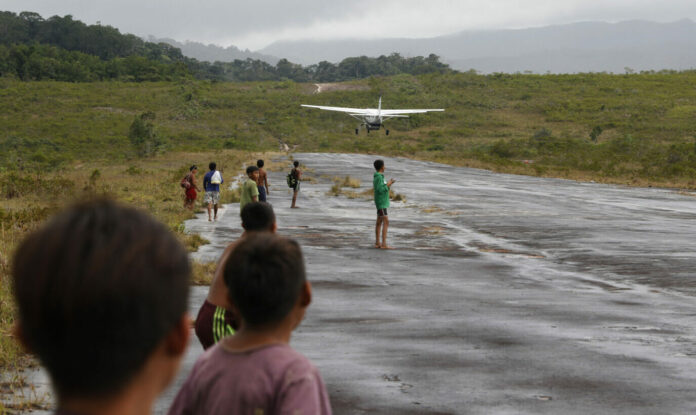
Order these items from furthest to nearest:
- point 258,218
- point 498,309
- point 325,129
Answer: point 325,129 → point 498,309 → point 258,218

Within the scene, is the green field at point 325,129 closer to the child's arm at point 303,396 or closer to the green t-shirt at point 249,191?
the green t-shirt at point 249,191

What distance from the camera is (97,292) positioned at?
160 centimetres

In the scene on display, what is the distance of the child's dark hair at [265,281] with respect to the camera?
282cm

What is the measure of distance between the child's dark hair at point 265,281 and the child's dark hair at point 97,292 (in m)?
1.04

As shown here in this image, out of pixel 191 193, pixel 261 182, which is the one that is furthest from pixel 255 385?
pixel 191 193

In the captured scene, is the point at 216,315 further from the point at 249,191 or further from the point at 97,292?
the point at 249,191

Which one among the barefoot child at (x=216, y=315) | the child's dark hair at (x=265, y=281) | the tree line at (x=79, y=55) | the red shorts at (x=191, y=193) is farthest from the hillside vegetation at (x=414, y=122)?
the child's dark hair at (x=265, y=281)

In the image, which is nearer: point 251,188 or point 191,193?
point 251,188

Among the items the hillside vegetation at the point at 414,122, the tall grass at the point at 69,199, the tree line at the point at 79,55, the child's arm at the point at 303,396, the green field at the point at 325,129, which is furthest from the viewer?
the tree line at the point at 79,55

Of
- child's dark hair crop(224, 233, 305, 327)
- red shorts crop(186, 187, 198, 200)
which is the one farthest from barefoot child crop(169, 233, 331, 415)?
red shorts crop(186, 187, 198, 200)

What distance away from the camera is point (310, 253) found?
59.9 ft

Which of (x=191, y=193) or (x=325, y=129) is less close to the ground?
(x=191, y=193)

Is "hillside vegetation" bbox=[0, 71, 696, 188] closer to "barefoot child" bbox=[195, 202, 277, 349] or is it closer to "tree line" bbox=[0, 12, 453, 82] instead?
"tree line" bbox=[0, 12, 453, 82]

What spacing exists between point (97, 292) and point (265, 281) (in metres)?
1.25
